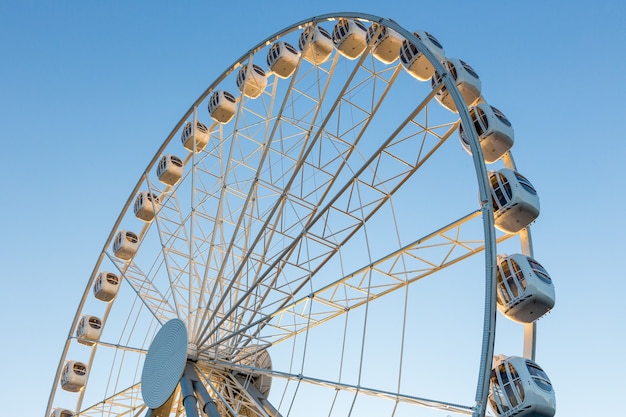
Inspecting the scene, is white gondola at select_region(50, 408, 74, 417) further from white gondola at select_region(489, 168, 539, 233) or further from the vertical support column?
white gondola at select_region(489, 168, 539, 233)

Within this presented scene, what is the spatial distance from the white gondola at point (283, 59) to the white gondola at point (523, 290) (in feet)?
34.4

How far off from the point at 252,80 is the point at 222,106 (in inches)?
55.9

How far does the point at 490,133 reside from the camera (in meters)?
16.3

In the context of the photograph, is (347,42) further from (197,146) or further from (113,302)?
(113,302)

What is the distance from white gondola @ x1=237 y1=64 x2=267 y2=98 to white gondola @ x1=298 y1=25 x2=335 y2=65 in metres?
2.13

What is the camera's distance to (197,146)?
25.4 meters

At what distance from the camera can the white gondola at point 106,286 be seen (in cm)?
2723

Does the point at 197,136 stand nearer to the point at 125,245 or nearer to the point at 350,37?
the point at 125,245

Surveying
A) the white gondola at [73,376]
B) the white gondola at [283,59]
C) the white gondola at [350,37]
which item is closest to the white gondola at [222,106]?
the white gondola at [283,59]

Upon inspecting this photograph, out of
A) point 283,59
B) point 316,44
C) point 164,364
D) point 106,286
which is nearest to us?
point 164,364

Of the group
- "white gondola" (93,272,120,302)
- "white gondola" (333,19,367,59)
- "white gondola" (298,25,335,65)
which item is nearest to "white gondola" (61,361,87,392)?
"white gondola" (93,272,120,302)

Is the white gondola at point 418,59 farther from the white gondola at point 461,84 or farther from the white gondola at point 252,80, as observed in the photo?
the white gondola at point 252,80

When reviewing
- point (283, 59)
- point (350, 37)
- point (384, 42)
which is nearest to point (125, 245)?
point (283, 59)

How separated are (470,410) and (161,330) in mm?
10154
